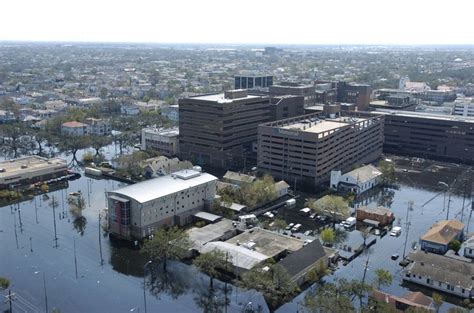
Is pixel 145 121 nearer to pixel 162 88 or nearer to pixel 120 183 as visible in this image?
pixel 120 183

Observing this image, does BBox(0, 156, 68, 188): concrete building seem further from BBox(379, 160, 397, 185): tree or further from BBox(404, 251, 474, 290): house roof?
BBox(404, 251, 474, 290): house roof

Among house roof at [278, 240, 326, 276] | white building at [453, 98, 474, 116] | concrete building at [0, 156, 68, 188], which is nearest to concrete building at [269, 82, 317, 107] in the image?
white building at [453, 98, 474, 116]

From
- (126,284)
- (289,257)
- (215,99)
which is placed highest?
(215,99)

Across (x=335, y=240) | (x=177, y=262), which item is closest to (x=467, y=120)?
(x=335, y=240)

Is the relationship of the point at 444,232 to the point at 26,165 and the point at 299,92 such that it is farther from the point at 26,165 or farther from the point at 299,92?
the point at 26,165

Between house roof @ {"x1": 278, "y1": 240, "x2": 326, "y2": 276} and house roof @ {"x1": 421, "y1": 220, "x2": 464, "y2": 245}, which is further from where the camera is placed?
house roof @ {"x1": 421, "y1": 220, "x2": 464, "y2": 245}

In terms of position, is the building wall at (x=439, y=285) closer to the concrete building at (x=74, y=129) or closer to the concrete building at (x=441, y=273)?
the concrete building at (x=441, y=273)

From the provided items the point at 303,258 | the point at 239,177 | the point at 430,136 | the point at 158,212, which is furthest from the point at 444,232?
the point at 430,136
